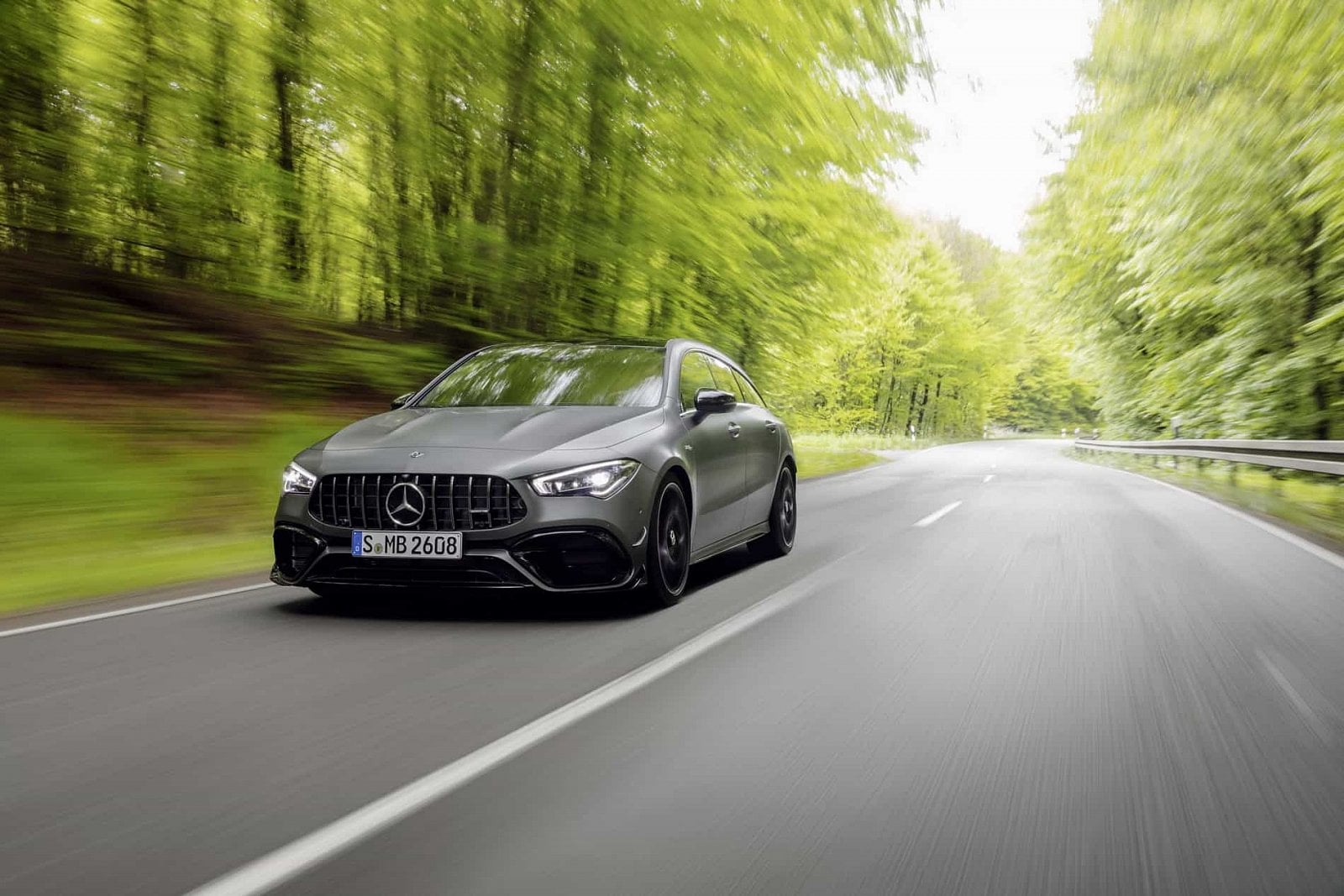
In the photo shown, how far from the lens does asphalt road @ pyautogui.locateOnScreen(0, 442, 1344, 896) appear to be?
2.76 meters

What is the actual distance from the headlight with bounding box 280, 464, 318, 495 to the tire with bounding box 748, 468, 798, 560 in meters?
3.87

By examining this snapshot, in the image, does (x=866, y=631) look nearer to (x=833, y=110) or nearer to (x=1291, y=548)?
(x=1291, y=548)

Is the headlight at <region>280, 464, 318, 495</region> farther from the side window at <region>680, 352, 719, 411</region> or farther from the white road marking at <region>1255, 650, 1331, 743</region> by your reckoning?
the white road marking at <region>1255, 650, 1331, 743</region>

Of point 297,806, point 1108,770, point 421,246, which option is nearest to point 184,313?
point 421,246

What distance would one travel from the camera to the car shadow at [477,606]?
596cm

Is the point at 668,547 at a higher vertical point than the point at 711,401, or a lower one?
lower

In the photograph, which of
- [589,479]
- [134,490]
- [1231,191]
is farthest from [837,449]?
[589,479]

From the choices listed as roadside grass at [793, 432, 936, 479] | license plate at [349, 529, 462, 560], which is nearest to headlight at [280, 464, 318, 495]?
license plate at [349, 529, 462, 560]

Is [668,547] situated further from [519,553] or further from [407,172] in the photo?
[407,172]

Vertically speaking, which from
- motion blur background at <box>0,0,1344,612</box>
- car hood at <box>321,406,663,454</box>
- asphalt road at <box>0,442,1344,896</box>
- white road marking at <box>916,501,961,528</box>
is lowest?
white road marking at <box>916,501,961,528</box>

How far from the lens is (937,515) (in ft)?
42.3

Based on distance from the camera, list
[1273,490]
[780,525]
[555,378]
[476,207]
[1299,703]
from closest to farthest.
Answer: [1299,703], [555,378], [780,525], [476,207], [1273,490]

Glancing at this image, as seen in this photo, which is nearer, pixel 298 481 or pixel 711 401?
pixel 298 481

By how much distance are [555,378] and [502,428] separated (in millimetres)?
1068
